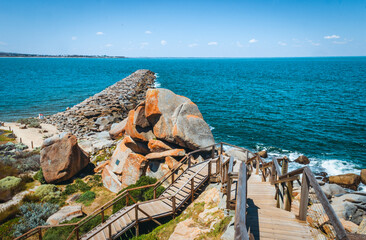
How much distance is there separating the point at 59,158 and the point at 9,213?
203 inches

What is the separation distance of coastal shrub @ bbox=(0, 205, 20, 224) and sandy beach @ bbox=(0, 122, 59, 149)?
A: 1340 centimetres

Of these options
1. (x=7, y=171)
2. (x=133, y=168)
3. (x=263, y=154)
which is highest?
(x=133, y=168)

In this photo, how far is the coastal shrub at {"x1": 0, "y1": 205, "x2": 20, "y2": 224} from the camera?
46.5 feet

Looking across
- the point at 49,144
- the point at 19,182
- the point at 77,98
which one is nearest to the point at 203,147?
the point at 49,144

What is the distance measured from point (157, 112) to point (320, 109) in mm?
39178

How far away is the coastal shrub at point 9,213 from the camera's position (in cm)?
1416

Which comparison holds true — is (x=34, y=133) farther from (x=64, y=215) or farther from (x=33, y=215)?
(x=64, y=215)

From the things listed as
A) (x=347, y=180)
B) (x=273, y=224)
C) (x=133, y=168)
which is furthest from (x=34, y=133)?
(x=347, y=180)

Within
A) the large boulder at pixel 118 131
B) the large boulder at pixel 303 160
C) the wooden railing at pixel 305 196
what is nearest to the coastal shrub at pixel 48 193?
the large boulder at pixel 118 131

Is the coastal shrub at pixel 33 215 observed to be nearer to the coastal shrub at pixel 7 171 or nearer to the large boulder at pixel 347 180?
the coastal shrub at pixel 7 171

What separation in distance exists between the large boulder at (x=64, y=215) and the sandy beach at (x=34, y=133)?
15530mm

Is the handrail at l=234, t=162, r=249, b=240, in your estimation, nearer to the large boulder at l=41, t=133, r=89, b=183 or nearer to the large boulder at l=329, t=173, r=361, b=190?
the large boulder at l=41, t=133, r=89, b=183

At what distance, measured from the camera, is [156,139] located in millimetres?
18422

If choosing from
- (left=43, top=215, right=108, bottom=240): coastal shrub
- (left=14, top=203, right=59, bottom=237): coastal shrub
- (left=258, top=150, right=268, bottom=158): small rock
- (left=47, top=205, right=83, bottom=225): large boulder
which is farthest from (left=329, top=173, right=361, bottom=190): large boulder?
(left=14, top=203, right=59, bottom=237): coastal shrub
